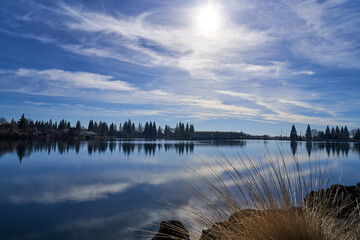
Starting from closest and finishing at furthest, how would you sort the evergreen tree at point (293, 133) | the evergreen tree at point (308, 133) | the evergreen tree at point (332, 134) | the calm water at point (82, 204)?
the calm water at point (82, 204) < the evergreen tree at point (332, 134) < the evergreen tree at point (293, 133) < the evergreen tree at point (308, 133)

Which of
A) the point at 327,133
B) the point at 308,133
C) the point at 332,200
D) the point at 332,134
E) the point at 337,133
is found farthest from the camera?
the point at 308,133

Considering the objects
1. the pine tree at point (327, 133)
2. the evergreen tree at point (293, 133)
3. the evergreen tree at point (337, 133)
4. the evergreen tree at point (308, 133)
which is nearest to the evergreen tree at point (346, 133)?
the evergreen tree at point (337, 133)

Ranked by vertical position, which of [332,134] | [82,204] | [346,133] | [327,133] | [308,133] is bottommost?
[82,204]

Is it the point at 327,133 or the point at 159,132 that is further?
the point at 159,132

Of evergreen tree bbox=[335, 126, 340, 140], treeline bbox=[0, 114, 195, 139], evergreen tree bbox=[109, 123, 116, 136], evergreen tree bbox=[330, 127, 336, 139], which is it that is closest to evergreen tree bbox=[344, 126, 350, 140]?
evergreen tree bbox=[335, 126, 340, 140]

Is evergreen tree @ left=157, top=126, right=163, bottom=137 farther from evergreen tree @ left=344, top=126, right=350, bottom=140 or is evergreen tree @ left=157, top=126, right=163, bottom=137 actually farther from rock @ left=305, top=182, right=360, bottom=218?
rock @ left=305, top=182, right=360, bottom=218

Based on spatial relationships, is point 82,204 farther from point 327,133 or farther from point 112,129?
point 112,129

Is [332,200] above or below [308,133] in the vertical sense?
below

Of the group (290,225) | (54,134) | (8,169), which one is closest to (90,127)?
Answer: (54,134)

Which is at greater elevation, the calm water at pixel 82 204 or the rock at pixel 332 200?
the rock at pixel 332 200

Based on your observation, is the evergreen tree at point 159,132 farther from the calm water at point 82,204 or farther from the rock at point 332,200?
the rock at point 332,200

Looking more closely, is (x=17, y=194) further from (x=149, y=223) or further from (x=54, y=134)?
(x=54, y=134)

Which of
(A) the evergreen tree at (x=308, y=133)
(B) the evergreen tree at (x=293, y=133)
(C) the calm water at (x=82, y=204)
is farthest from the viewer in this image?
(A) the evergreen tree at (x=308, y=133)

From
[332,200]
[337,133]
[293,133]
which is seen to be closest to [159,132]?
[293,133]
